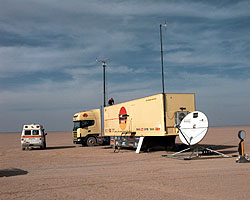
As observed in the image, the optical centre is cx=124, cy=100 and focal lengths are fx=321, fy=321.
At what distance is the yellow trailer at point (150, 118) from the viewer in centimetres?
1938

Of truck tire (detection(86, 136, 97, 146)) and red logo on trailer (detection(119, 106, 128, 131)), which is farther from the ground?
red logo on trailer (detection(119, 106, 128, 131))

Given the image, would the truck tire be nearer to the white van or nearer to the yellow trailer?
the white van

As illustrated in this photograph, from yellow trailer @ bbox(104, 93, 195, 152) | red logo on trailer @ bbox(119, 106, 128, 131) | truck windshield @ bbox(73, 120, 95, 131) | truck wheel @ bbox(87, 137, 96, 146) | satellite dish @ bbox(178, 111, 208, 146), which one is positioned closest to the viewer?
satellite dish @ bbox(178, 111, 208, 146)

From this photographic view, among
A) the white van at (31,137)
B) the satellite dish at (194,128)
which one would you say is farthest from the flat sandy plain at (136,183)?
the white van at (31,137)

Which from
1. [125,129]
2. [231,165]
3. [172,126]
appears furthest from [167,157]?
[125,129]

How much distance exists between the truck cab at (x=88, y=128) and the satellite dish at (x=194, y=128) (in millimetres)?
15503

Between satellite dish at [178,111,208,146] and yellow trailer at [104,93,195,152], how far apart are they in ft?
2.09

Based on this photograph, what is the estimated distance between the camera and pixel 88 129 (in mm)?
32656

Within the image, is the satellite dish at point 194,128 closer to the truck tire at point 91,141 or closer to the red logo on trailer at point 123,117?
the red logo on trailer at point 123,117

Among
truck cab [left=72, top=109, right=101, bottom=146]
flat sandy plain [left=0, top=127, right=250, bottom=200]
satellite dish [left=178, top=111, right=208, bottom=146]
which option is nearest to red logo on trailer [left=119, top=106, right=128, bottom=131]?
satellite dish [left=178, top=111, right=208, bottom=146]

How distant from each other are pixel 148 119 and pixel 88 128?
1305 cm

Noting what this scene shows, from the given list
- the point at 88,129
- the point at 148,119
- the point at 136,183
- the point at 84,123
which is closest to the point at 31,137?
the point at 84,123

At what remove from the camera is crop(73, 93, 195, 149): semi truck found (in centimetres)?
1939

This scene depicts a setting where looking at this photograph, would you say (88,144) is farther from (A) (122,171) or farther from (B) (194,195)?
(B) (194,195)
